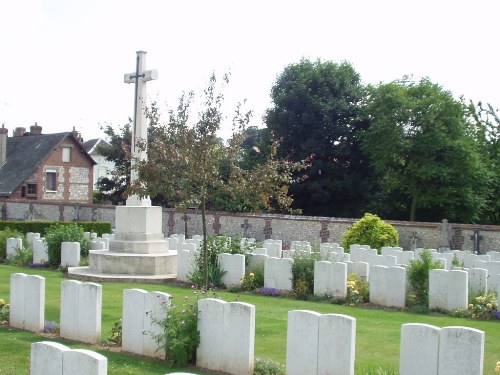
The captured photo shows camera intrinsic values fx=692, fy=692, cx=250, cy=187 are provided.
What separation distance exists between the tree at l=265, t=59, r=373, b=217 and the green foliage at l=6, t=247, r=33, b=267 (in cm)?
1954

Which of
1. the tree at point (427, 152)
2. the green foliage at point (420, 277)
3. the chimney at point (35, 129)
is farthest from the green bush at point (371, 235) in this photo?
the chimney at point (35, 129)

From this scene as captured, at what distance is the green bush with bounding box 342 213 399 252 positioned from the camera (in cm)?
2227

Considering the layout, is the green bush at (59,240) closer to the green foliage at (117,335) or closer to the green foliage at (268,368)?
the green foliage at (117,335)

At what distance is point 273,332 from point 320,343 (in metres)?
3.04

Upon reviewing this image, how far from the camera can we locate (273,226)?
104 ft

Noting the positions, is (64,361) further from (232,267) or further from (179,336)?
(232,267)

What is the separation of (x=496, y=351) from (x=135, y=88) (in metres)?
11.6

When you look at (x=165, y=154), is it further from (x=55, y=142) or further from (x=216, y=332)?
(x=55, y=142)

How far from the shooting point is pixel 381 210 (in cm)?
3809

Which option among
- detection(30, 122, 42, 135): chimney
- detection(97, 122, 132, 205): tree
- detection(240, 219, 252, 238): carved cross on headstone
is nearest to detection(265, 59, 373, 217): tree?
detection(240, 219, 252, 238): carved cross on headstone

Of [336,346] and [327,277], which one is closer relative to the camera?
[336,346]

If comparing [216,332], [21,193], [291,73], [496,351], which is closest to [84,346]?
[216,332]

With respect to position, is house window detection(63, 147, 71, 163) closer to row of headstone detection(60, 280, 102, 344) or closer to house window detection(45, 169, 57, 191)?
house window detection(45, 169, 57, 191)

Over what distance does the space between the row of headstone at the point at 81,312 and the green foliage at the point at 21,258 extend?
11.4 metres
